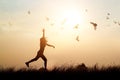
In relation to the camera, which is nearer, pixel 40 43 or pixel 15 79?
pixel 15 79

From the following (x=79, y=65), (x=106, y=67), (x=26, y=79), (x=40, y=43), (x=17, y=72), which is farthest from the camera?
(x=40, y=43)

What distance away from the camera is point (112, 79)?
13.7 m

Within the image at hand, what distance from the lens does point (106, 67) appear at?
15672 millimetres

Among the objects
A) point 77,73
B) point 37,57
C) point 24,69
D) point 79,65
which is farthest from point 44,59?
point 77,73

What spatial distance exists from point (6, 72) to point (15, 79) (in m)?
1.26

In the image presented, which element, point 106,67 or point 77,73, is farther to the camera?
point 106,67

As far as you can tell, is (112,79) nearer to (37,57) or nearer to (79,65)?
(79,65)

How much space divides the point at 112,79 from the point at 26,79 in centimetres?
326

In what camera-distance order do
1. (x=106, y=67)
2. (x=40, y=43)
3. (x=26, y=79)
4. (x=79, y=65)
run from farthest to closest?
1. (x=40, y=43)
2. (x=79, y=65)
3. (x=106, y=67)
4. (x=26, y=79)

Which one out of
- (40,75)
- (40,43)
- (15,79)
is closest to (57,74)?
(40,75)

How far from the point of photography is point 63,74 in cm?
1410

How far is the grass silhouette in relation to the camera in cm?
1375

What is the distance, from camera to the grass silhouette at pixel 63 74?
1375 centimetres

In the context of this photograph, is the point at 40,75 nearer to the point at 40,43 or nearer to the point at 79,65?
the point at 79,65
